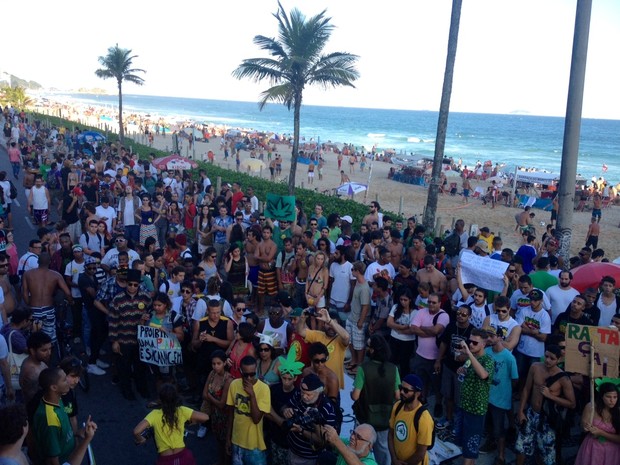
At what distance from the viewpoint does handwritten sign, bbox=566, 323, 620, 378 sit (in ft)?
17.4

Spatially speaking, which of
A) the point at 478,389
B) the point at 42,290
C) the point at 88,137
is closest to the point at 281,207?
the point at 42,290

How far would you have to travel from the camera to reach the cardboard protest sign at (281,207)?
11781 millimetres

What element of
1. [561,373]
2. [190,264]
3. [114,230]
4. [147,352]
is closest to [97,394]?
[147,352]

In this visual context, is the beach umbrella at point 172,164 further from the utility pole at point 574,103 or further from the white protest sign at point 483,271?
the white protest sign at point 483,271

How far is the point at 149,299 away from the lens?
7281 mm

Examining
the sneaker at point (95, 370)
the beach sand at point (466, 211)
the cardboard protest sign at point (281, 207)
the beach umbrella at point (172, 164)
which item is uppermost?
the beach umbrella at point (172, 164)

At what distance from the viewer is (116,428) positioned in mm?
6691

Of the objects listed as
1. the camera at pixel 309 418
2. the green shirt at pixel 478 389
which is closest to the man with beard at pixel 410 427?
the camera at pixel 309 418

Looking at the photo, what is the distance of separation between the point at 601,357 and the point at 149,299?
18.1ft

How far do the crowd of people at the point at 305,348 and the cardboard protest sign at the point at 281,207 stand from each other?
62 cm

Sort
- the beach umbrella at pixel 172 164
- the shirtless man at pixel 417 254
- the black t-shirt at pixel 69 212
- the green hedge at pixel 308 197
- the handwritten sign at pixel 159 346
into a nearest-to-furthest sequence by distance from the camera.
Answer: the handwritten sign at pixel 159 346, the shirtless man at pixel 417 254, the black t-shirt at pixel 69 212, the green hedge at pixel 308 197, the beach umbrella at pixel 172 164

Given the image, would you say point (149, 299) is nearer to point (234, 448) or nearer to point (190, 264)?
point (190, 264)

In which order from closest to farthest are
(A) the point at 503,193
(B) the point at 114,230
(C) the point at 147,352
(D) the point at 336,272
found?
(C) the point at 147,352 → (D) the point at 336,272 → (B) the point at 114,230 → (A) the point at 503,193

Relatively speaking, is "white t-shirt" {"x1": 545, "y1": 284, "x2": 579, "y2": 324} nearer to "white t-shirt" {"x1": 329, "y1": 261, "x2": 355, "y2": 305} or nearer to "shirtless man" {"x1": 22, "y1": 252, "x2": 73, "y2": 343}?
"white t-shirt" {"x1": 329, "y1": 261, "x2": 355, "y2": 305}
